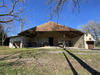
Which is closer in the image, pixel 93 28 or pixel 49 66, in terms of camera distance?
pixel 49 66

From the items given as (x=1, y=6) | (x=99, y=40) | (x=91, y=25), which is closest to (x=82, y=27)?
(x=91, y=25)

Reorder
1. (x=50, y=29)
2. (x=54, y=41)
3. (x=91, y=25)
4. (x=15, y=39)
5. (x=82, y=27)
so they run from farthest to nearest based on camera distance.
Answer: (x=82, y=27) → (x=91, y=25) → (x=54, y=41) → (x=15, y=39) → (x=50, y=29)

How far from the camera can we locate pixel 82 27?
105 feet

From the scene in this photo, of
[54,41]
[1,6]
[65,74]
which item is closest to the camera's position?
[65,74]

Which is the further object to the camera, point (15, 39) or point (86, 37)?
point (15, 39)

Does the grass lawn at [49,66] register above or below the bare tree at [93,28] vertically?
below

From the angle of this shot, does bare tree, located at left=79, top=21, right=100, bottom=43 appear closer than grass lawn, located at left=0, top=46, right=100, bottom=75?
No

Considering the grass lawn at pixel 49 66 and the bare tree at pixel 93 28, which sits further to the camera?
the bare tree at pixel 93 28

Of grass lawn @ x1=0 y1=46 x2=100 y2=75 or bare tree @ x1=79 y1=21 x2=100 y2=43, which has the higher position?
bare tree @ x1=79 y1=21 x2=100 y2=43

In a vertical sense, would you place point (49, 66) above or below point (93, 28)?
below

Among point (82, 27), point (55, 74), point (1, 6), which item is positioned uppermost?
point (82, 27)

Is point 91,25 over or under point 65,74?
over

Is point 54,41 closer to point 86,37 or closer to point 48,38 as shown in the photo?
point 48,38

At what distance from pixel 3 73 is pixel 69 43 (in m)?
16.1
